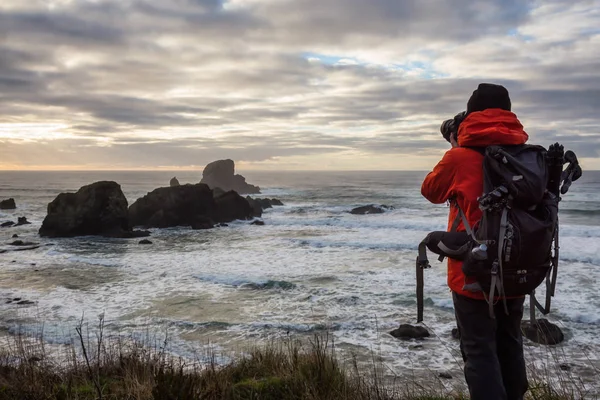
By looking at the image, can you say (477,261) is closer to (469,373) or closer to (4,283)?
(469,373)

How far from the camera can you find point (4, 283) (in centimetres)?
1499

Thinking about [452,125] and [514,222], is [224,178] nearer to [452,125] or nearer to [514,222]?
[452,125]

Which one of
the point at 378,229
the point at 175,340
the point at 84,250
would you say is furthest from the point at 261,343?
the point at 378,229

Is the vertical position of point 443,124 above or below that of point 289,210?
above

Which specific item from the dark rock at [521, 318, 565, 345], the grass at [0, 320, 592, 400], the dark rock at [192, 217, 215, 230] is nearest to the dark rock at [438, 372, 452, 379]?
the dark rock at [521, 318, 565, 345]

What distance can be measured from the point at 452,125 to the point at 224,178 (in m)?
79.3

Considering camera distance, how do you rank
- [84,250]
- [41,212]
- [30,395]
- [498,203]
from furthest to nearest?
[41,212] < [84,250] < [30,395] < [498,203]

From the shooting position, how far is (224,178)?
81.2 metres

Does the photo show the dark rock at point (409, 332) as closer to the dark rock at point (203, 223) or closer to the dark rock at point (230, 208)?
the dark rock at point (203, 223)

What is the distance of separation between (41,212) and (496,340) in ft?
159

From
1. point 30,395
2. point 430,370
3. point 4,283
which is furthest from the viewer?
point 4,283

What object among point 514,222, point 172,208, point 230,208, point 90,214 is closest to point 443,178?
point 514,222

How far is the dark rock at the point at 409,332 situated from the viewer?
9.31 m

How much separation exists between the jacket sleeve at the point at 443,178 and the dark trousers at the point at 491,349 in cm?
65
